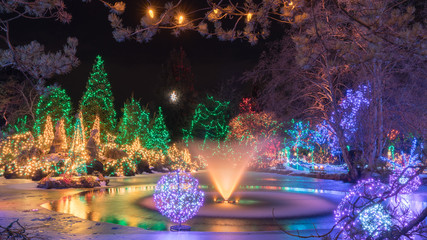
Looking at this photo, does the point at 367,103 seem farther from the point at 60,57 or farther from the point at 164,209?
the point at 60,57

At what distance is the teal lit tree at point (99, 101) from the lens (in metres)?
34.8

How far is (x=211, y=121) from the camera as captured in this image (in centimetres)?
4562

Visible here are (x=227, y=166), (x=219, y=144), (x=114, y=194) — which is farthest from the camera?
(x=219, y=144)

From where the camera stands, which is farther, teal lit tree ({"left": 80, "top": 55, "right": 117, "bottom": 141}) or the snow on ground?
teal lit tree ({"left": 80, "top": 55, "right": 117, "bottom": 141})

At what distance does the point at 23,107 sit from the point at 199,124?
19.0 m

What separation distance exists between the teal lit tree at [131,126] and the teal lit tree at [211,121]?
36.4 ft

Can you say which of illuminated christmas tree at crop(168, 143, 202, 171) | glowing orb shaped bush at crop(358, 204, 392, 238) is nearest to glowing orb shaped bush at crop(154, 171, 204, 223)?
glowing orb shaped bush at crop(358, 204, 392, 238)

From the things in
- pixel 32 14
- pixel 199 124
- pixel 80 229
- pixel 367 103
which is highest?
pixel 199 124

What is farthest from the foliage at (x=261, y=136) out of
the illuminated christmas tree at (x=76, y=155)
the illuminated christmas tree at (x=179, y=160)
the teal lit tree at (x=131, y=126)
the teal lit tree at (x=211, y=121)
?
the illuminated christmas tree at (x=76, y=155)

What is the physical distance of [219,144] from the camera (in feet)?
146

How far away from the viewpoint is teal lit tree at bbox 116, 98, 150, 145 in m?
34.6

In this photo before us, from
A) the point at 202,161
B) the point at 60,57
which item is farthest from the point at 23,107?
the point at 60,57

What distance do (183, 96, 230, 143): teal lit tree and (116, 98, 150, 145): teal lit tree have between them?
11.1 metres

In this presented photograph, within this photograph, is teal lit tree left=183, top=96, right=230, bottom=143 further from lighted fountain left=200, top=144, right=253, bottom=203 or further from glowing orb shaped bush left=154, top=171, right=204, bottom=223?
glowing orb shaped bush left=154, top=171, right=204, bottom=223
